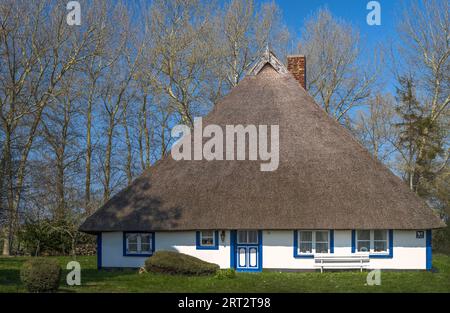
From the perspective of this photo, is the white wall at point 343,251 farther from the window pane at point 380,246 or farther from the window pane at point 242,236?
the window pane at point 242,236

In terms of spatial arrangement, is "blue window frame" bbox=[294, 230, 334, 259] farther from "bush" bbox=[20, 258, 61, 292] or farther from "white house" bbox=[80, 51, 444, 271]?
"bush" bbox=[20, 258, 61, 292]

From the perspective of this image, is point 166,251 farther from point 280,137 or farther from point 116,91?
point 116,91

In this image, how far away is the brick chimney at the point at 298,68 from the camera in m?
35.8

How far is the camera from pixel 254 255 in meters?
28.0

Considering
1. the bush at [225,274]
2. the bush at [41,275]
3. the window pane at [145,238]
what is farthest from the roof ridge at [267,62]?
the bush at [41,275]

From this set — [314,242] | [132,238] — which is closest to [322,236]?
[314,242]

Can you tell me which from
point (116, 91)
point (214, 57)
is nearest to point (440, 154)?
point (214, 57)

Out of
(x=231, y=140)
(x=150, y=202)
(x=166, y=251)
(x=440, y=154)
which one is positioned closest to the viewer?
(x=166, y=251)

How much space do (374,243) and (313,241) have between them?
2.59 m

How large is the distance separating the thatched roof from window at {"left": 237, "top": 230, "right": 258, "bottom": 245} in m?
1.04

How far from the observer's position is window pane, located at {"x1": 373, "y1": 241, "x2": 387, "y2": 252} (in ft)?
92.2

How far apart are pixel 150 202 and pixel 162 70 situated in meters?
22.0

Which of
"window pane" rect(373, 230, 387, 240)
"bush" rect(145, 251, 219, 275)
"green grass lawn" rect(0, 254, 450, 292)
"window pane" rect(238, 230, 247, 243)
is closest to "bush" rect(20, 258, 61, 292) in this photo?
"green grass lawn" rect(0, 254, 450, 292)

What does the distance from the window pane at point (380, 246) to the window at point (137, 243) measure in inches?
375
